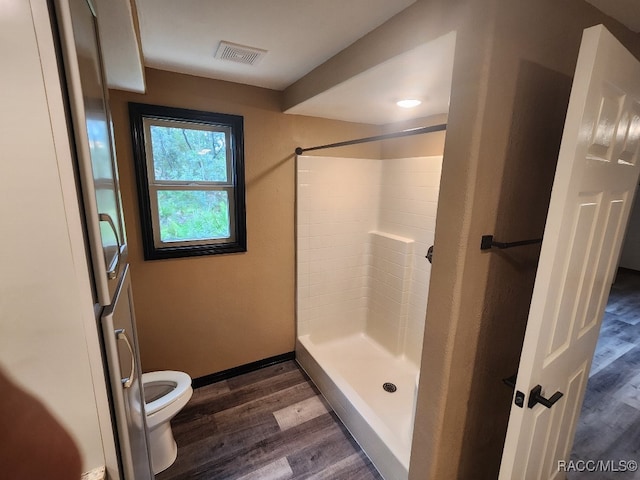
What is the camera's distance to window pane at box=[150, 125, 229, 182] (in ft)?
6.07

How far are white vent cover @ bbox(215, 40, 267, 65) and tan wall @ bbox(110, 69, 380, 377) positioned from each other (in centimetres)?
39

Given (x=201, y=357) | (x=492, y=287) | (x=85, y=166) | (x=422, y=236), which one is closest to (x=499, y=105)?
(x=492, y=287)

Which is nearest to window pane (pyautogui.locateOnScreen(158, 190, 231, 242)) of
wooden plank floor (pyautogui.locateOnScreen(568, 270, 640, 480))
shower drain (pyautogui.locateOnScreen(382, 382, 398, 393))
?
shower drain (pyautogui.locateOnScreen(382, 382, 398, 393))

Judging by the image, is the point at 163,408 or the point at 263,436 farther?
→ the point at 263,436

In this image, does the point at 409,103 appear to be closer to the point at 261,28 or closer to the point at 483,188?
the point at 261,28

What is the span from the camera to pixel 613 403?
209 cm

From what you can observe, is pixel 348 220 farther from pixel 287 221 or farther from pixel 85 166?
pixel 85 166

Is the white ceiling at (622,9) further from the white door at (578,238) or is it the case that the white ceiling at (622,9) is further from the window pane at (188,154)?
the window pane at (188,154)

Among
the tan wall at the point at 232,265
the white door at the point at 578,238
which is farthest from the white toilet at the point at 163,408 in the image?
the white door at the point at 578,238

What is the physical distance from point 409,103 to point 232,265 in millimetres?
1696

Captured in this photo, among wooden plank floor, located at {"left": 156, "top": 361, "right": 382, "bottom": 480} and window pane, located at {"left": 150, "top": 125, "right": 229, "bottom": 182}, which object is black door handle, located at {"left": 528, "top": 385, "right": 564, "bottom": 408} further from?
window pane, located at {"left": 150, "top": 125, "right": 229, "bottom": 182}

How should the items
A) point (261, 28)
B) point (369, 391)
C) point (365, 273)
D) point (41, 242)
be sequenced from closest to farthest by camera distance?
1. point (41, 242)
2. point (261, 28)
3. point (369, 391)
4. point (365, 273)

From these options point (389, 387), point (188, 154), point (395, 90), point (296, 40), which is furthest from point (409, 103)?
point (389, 387)

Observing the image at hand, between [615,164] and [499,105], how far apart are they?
17.3 inches
